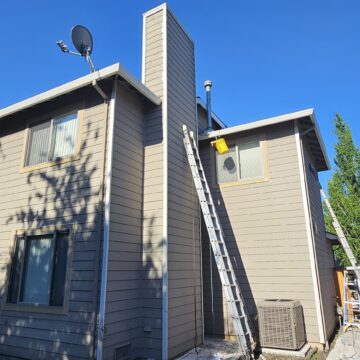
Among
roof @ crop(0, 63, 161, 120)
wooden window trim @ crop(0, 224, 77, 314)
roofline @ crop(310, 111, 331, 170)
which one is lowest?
wooden window trim @ crop(0, 224, 77, 314)

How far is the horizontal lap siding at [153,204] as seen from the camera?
15.8 ft

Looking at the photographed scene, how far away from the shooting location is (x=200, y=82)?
837 centimetres

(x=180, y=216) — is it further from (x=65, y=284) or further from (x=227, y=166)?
(x=65, y=284)

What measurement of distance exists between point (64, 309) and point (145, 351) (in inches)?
57.1

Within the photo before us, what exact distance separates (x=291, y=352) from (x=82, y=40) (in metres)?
6.92

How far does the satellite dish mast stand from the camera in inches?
221

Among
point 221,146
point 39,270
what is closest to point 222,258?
point 221,146

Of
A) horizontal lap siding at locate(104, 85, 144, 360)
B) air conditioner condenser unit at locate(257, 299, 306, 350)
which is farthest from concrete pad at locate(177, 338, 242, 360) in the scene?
horizontal lap siding at locate(104, 85, 144, 360)

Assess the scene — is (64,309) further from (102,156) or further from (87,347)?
(102,156)

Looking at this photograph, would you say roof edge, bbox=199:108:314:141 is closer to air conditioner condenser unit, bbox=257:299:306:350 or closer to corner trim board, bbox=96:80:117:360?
corner trim board, bbox=96:80:117:360

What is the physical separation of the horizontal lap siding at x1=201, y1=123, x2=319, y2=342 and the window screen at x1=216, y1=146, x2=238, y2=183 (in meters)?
0.26

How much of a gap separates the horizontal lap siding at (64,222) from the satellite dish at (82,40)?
50.0 inches

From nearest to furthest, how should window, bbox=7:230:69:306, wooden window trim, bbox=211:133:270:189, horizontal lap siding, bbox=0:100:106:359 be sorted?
horizontal lap siding, bbox=0:100:106:359, window, bbox=7:230:69:306, wooden window trim, bbox=211:133:270:189

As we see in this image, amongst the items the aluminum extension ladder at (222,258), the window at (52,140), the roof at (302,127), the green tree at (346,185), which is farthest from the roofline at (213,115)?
→ the green tree at (346,185)
